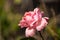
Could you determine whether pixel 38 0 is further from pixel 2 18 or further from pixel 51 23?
pixel 2 18

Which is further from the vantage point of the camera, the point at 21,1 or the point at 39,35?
the point at 21,1

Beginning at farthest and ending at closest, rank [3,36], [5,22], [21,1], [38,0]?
[21,1], [5,22], [3,36], [38,0]

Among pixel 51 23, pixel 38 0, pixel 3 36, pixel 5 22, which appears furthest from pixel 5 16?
pixel 51 23

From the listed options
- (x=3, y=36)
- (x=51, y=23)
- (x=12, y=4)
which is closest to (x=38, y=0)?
(x=51, y=23)

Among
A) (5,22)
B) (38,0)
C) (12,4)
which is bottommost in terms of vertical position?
(38,0)

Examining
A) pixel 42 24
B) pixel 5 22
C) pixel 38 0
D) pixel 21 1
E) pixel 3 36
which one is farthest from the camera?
pixel 21 1

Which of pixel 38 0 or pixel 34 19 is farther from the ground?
pixel 38 0

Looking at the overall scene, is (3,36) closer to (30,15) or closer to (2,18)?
(2,18)
